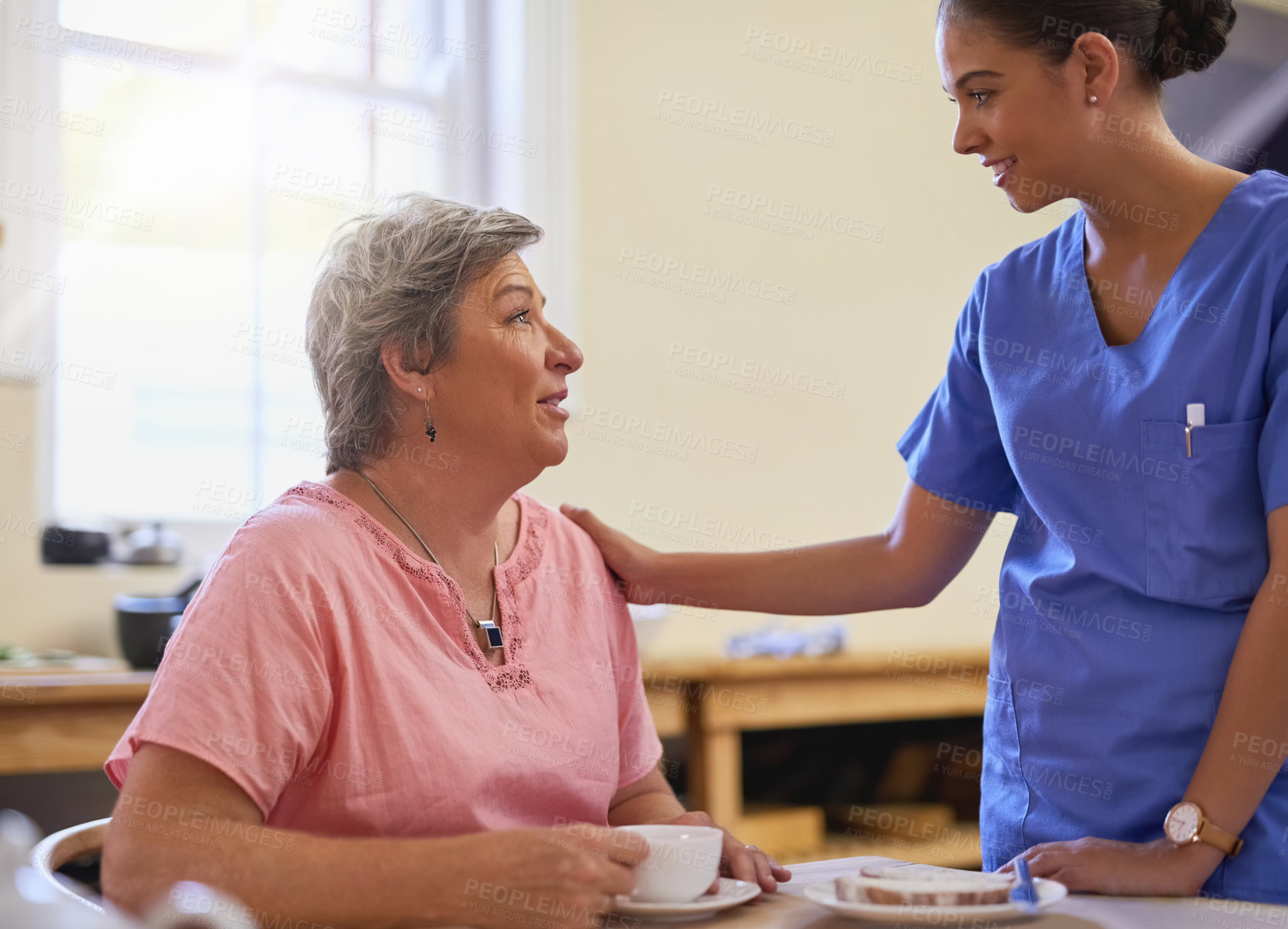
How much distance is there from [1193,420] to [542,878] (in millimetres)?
763

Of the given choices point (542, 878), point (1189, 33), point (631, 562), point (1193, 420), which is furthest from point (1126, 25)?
point (542, 878)

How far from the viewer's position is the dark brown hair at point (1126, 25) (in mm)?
1188

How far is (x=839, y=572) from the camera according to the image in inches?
59.3

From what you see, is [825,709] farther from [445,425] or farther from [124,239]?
[124,239]

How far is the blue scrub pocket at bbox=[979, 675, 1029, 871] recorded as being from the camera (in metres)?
1.25

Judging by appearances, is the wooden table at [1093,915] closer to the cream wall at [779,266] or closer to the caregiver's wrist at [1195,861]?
the caregiver's wrist at [1195,861]

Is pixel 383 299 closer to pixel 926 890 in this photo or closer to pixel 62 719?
pixel 926 890

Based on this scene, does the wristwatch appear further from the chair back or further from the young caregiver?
the chair back

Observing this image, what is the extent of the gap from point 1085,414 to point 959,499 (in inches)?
10.3

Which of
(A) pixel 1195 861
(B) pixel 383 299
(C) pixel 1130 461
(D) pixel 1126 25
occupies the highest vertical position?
(D) pixel 1126 25

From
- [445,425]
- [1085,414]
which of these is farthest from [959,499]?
[445,425]

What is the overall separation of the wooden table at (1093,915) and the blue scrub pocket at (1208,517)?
30 cm

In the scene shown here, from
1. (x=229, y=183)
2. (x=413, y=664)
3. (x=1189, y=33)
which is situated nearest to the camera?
(x=413, y=664)

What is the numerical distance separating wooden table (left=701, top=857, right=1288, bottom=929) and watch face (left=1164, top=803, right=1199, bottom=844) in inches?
2.9
